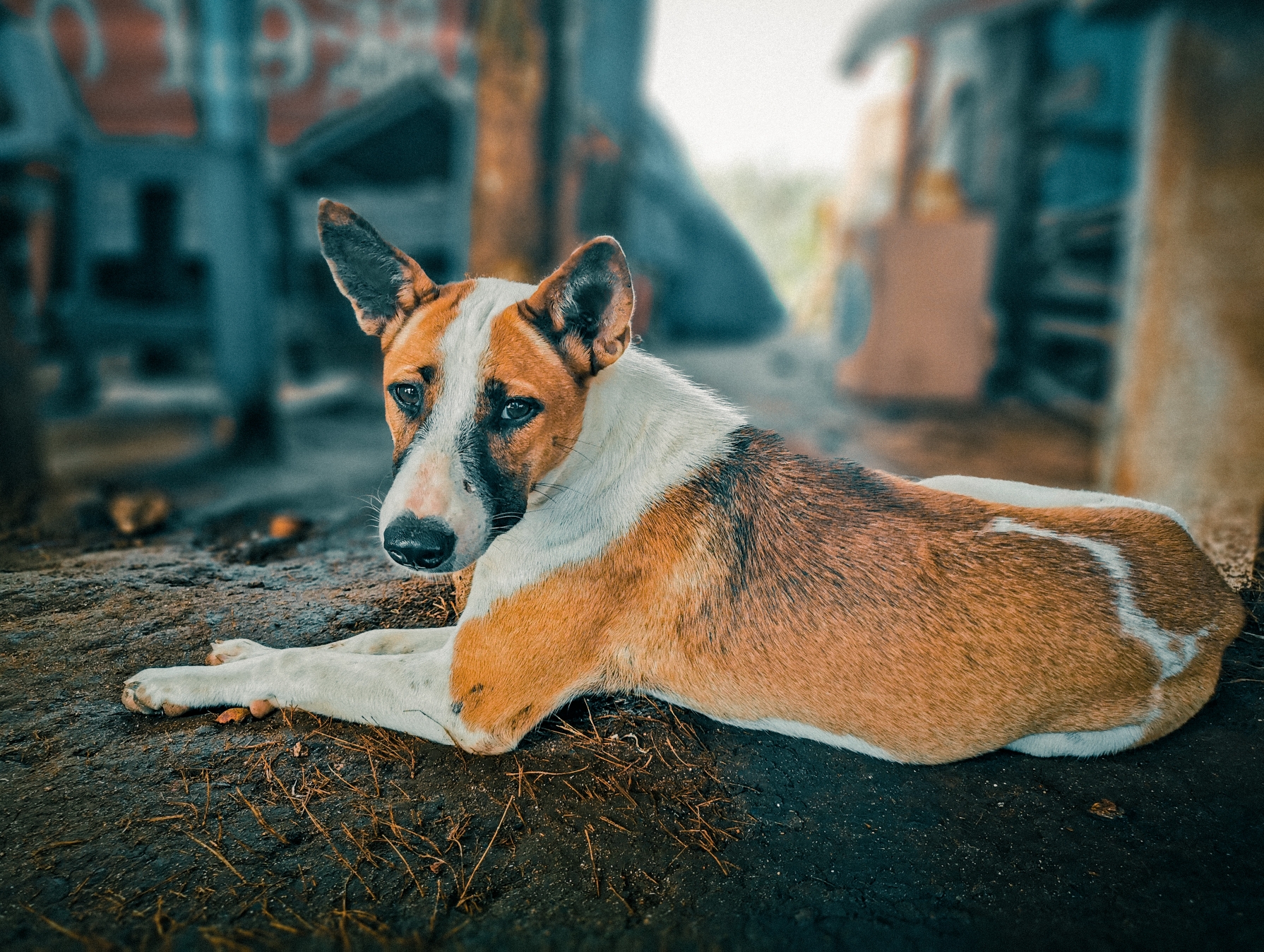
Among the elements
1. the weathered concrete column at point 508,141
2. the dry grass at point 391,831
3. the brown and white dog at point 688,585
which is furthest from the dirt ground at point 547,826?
the weathered concrete column at point 508,141

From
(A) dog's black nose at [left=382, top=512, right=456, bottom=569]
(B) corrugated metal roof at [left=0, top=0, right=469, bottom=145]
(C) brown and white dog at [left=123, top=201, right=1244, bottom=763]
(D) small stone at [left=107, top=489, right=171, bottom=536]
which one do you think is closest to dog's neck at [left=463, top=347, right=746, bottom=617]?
(C) brown and white dog at [left=123, top=201, right=1244, bottom=763]

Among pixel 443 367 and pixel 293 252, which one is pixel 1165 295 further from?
pixel 293 252

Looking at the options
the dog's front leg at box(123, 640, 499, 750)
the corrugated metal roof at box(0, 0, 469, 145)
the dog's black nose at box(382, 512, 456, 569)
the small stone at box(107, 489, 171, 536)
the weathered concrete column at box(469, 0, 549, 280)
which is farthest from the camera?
the corrugated metal roof at box(0, 0, 469, 145)

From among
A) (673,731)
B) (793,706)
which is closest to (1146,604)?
(793,706)

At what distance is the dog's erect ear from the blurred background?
1952 mm

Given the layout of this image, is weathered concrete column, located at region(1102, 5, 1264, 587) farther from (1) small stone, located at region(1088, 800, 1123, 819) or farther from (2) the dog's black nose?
(2) the dog's black nose

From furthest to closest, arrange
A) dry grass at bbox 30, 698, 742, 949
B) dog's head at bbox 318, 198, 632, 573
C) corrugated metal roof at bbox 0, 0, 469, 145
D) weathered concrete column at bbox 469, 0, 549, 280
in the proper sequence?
corrugated metal roof at bbox 0, 0, 469, 145
weathered concrete column at bbox 469, 0, 549, 280
dog's head at bbox 318, 198, 632, 573
dry grass at bbox 30, 698, 742, 949

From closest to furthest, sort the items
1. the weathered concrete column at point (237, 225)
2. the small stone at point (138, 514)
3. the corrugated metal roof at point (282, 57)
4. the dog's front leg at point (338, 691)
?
1. the dog's front leg at point (338, 691)
2. the small stone at point (138, 514)
3. the weathered concrete column at point (237, 225)
4. the corrugated metal roof at point (282, 57)

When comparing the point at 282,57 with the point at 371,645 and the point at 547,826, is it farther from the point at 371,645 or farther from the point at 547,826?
the point at 547,826

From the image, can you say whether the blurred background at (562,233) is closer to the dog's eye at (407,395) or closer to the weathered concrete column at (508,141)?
the weathered concrete column at (508,141)

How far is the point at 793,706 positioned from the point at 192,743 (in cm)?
170

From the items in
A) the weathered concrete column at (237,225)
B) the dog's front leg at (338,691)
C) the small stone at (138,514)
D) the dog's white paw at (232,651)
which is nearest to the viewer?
the dog's front leg at (338,691)

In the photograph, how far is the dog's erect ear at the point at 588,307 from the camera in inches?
82.6

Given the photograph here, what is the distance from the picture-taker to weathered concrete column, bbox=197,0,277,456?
18.1ft
